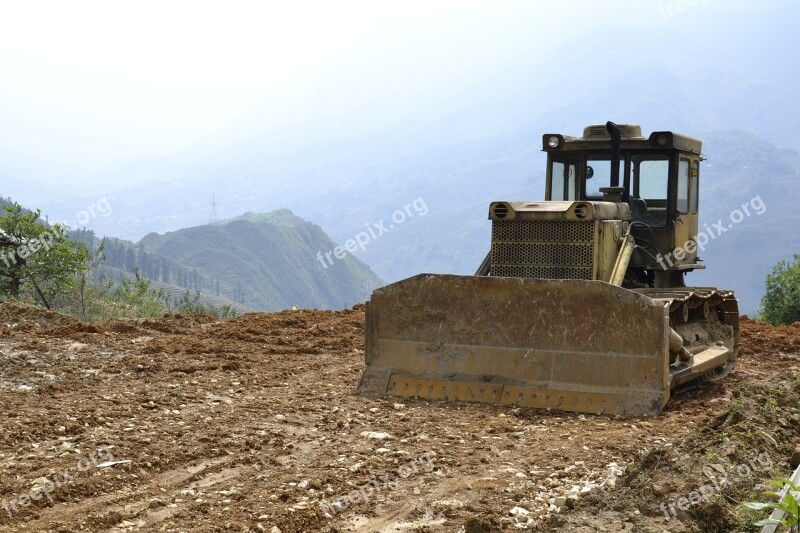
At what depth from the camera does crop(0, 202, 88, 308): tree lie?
18.8 m

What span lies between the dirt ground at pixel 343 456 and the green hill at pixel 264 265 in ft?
290

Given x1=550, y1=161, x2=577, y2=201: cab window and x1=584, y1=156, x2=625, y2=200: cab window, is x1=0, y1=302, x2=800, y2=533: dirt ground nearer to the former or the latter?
x1=584, y1=156, x2=625, y2=200: cab window

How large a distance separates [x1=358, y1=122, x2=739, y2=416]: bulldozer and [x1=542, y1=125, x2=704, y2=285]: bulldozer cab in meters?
0.01

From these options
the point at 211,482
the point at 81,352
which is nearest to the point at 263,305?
the point at 81,352

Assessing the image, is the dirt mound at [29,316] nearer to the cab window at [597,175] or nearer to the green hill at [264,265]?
the cab window at [597,175]

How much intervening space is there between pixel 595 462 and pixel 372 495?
160cm

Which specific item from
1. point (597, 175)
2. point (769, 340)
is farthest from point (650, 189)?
point (769, 340)

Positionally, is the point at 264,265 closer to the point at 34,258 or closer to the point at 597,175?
the point at 34,258

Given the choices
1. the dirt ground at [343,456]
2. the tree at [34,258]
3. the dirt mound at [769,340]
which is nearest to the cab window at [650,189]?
the dirt ground at [343,456]

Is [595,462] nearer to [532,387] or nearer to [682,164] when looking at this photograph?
[532,387]

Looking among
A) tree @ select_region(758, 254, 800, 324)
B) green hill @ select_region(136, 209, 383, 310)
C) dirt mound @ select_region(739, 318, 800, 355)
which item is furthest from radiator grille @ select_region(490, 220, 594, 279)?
green hill @ select_region(136, 209, 383, 310)

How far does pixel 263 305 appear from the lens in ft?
316

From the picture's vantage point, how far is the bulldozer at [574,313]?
7.72m

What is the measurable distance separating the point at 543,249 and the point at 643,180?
2.05m
